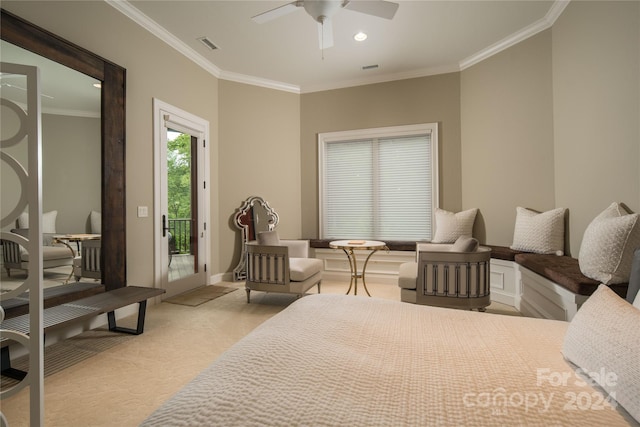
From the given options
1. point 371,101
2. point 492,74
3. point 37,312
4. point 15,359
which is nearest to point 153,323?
point 15,359

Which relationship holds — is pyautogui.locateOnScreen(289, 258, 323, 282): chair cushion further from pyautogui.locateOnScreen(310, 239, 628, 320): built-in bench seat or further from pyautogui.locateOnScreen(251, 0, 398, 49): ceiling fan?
pyautogui.locateOnScreen(251, 0, 398, 49): ceiling fan

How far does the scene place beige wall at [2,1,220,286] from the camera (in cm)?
263

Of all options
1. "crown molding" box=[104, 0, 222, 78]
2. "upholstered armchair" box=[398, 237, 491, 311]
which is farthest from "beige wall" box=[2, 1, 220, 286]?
"upholstered armchair" box=[398, 237, 491, 311]

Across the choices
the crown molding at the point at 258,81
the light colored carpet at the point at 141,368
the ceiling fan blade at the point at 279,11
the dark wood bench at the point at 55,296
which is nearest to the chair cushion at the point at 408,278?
→ the light colored carpet at the point at 141,368

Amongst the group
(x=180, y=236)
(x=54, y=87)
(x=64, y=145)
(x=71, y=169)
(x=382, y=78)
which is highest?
(x=382, y=78)

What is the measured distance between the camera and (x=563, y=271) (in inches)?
95.8

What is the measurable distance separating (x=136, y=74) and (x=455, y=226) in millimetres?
4280

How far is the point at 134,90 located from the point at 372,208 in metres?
3.51

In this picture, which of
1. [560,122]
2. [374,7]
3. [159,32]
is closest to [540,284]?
[560,122]

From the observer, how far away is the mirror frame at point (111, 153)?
2.71 m

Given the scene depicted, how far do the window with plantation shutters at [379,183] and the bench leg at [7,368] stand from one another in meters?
3.79

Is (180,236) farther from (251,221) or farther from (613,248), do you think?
(613,248)

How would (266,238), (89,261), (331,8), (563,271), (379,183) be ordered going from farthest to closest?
1. (379,183)
2. (266,238)
3. (89,261)
4. (331,8)
5. (563,271)

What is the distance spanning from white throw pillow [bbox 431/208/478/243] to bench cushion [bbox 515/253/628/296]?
0.88 meters
